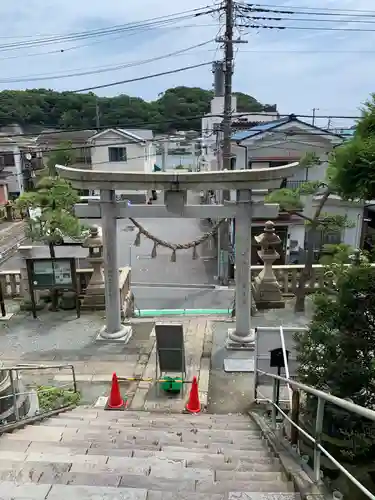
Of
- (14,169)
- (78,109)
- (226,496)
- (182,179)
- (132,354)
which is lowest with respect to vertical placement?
(132,354)

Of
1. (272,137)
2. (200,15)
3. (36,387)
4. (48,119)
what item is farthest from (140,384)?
(48,119)

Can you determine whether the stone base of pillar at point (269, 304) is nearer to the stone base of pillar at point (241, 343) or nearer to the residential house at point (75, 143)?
the stone base of pillar at point (241, 343)

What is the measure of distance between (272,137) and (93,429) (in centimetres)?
1735

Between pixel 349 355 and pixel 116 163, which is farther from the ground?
pixel 116 163

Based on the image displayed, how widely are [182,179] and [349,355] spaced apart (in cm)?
545

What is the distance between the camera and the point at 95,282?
11102mm

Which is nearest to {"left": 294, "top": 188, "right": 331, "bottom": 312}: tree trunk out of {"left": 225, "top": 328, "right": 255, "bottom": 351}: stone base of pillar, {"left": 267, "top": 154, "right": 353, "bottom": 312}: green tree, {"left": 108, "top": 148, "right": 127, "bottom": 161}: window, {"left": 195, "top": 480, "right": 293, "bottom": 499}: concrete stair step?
{"left": 267, "top": 154, "right": 353, "bottom": 312}: green tree

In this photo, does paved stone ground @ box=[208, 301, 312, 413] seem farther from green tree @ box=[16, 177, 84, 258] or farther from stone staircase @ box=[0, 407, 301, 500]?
green tree @ box=[16, 177, 84, 258]

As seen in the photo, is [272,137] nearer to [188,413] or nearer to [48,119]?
[188,413]

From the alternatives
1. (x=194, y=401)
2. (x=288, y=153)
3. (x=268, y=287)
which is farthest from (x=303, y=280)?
(x=288, y=153)

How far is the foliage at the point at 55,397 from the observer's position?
6955 millimetres

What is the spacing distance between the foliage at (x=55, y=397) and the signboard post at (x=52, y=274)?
3.16 m

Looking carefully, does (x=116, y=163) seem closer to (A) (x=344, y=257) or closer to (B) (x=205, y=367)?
(B) (x=205, y=367)

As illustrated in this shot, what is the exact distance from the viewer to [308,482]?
3.25 metres
